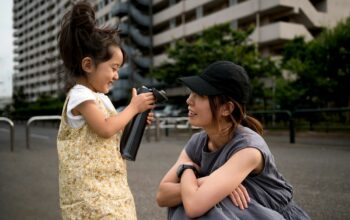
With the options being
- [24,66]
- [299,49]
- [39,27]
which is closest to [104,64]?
[299,49]

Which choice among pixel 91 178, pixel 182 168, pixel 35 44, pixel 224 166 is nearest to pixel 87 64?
pixel 91 178

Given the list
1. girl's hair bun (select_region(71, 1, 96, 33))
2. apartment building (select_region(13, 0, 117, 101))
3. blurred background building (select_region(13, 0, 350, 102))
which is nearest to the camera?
girl's hair bun (select_region(71, 1, 96, 33))

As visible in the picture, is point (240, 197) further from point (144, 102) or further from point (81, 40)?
point (81, 40)

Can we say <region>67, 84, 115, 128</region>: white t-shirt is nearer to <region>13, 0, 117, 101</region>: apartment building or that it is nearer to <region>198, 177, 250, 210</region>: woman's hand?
<region>198, 177, 250, 210</region>: woman's hand

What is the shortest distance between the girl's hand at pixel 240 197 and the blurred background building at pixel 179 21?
1.10 meters

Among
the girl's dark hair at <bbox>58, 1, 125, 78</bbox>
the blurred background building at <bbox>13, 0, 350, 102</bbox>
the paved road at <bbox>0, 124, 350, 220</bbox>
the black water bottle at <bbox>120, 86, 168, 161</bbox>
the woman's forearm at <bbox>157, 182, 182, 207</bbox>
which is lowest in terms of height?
the paved road at <bbox>0, 124, 350, 220</bbox>

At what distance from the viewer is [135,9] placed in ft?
133

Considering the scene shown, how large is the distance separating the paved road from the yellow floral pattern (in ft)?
4.97

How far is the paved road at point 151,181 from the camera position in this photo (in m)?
3.62

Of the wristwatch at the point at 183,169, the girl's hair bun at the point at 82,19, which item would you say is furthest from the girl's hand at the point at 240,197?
the girl's hair bun at the point at 82,19

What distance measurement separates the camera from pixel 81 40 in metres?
1.93

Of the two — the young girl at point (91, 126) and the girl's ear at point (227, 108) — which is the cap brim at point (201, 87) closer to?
the girl's ear at point (227, 108)

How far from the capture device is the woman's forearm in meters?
1.75

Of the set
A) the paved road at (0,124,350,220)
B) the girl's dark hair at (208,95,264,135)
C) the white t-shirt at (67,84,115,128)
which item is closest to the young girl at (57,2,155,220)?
the white t-shirt at (67,84,115,128)
